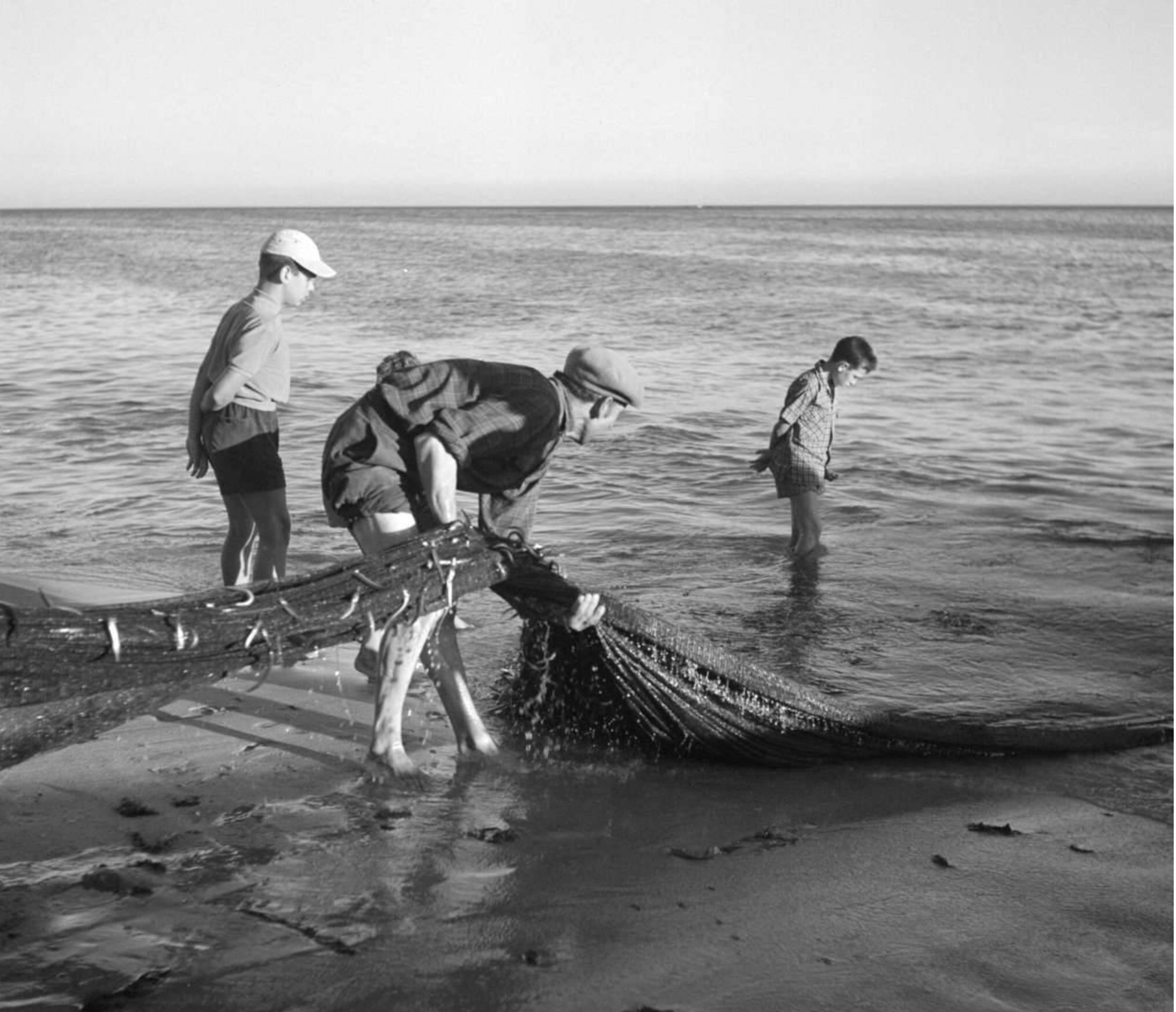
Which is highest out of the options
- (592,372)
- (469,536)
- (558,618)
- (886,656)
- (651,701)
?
(592,372)

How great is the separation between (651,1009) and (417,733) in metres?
2.04

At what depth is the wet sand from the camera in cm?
325

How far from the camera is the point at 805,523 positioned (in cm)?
861

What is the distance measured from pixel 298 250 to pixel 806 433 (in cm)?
395

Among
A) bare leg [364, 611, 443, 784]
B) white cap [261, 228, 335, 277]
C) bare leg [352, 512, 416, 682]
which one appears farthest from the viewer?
white cap [261, 228, 335, 277]

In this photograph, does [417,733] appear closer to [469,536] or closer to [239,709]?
[239,709]

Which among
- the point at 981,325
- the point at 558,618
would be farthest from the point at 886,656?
the point at 981,325

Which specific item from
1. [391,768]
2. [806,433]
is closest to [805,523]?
[806,433]

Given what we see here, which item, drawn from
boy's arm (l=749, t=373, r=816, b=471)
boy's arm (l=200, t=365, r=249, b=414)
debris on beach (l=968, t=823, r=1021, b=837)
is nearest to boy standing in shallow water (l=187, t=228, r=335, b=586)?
boy's arm (l=200, t=365, r=249, b=414)

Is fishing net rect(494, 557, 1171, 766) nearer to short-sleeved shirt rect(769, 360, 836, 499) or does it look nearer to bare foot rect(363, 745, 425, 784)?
bare foot rect(363, 745, 425, 784)

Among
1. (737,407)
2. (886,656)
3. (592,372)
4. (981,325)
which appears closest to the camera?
(592,372)

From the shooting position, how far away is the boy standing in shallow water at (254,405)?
17.5ft

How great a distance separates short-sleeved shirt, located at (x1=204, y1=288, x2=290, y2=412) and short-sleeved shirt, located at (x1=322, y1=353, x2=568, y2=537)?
115 centimetres

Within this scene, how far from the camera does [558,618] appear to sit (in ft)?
14.2
